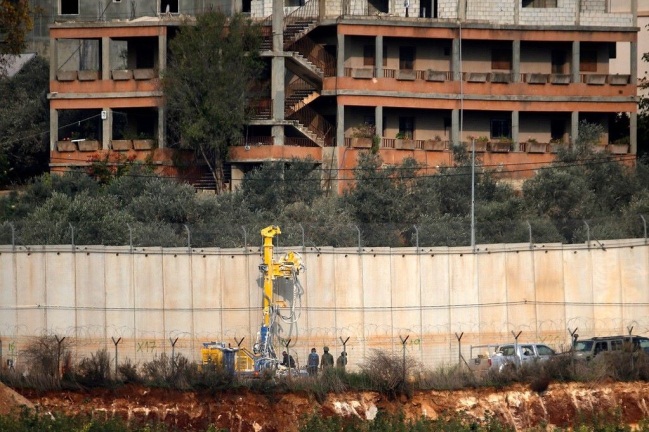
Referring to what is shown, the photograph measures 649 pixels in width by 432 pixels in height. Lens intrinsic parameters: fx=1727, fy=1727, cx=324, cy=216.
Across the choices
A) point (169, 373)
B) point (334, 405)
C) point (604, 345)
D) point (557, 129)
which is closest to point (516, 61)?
point (557, 129)

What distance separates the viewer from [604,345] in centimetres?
4947

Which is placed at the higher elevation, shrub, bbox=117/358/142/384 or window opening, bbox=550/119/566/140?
window opening, bbox=550/119/566/140

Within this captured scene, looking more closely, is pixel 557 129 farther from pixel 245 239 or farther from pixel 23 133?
pixel 245 239

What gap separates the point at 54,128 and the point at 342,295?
22838 millimetres

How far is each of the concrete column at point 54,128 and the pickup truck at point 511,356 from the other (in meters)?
27.0

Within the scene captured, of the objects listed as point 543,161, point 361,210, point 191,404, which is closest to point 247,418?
point 191,404

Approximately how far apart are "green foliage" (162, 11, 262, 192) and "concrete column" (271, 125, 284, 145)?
146cm

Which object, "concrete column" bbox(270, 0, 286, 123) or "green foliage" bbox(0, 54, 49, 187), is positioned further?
Answer: "green foliage" bbox(0, 54, 49, 187)

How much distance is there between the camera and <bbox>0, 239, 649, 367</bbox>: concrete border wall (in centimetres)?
5191

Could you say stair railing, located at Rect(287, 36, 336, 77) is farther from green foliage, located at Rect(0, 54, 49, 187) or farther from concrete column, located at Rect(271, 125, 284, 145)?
green foliage, located at Rect(0, 54, 49, 187)

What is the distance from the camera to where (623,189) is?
65062 millimetres

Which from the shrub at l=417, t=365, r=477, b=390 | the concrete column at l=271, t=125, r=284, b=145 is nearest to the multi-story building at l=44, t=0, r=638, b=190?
the concrete column at l=271, t=125, r=284, b=145

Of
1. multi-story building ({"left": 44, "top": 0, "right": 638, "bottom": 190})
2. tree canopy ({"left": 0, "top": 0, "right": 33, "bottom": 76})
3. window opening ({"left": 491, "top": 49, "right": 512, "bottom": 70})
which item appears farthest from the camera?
window opening ({"left": 491, "top": 49, "right": 512, "bottom": 70})

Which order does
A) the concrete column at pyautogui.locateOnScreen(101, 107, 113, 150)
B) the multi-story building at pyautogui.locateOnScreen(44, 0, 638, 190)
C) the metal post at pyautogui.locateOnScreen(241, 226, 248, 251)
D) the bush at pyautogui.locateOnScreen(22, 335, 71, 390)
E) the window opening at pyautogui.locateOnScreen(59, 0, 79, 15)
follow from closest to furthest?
1. the bush at pyautogui.locateOnScreen(22, 335, 71, 390)
2. the metal post at pyautogui.locateOnScreen(241, 226, 248, 251)
3. the multi-story building at pyautogui.locateOnScreen(44, 0, 638, 190)
4. the concrete column at pyautogui.locateOnScreen(101, 107, 113, 150)
5. the window opening at pyautogui.locateOnScreen(59, 0, 79, 15)
